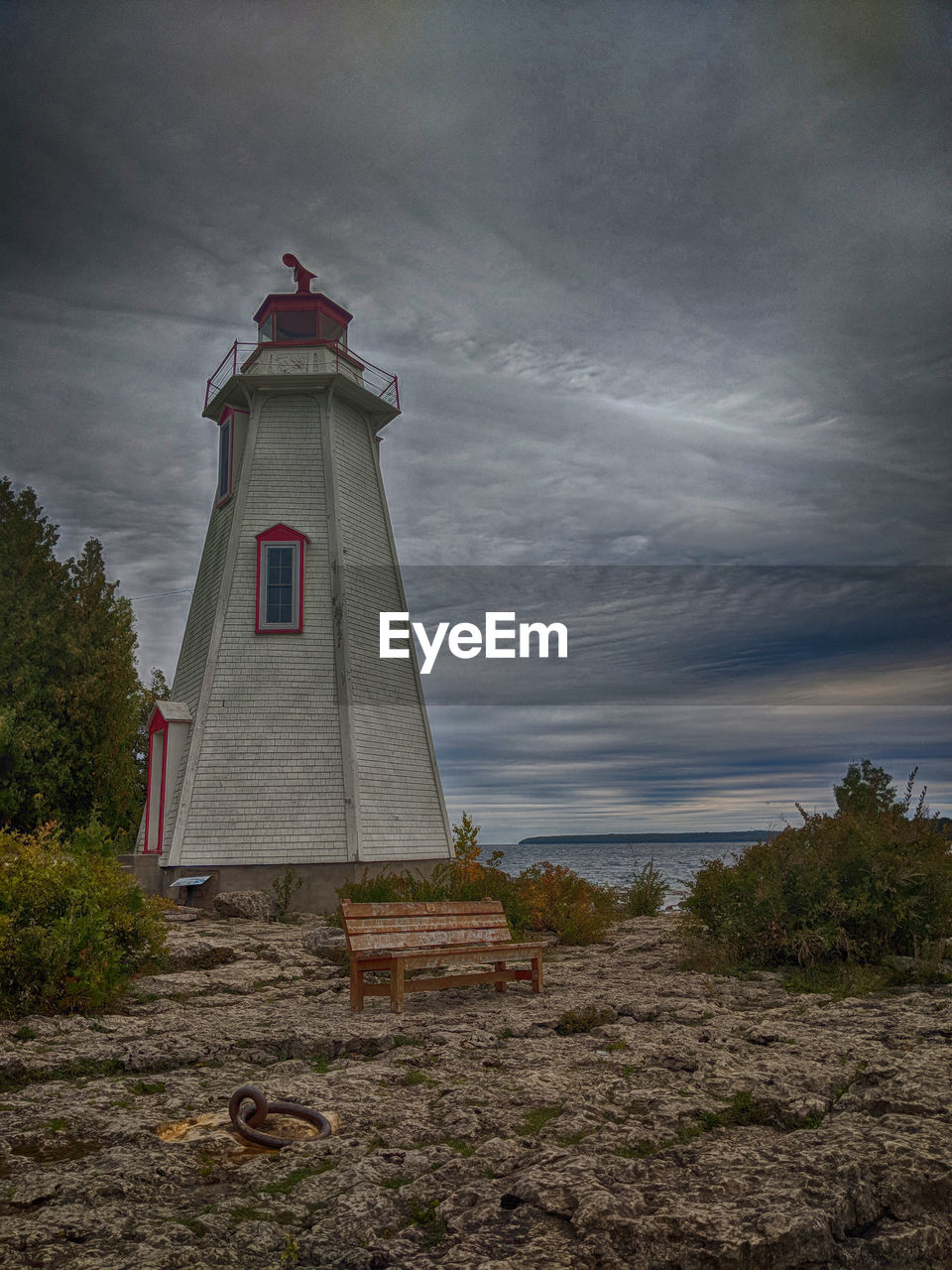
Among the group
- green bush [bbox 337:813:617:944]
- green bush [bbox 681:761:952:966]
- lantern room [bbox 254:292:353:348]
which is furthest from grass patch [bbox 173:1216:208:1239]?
lantern room [bbox 254:292:353:348]

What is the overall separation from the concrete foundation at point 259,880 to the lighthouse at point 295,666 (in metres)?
0.03

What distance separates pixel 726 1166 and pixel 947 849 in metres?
7.74

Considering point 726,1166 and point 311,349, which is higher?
point 311,349

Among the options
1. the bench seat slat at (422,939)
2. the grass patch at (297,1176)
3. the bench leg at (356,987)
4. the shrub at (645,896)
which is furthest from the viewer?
the shrub at (645,896)

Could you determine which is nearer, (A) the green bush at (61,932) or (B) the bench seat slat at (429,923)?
(A) the green bush at (61,932)

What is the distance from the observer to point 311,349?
20750mm

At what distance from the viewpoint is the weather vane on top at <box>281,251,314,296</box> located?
21484 mm

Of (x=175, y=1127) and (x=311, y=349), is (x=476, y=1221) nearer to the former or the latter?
(x=175, y=1127)

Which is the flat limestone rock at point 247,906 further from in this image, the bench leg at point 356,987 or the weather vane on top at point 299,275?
the weather vane on top at point 299,275

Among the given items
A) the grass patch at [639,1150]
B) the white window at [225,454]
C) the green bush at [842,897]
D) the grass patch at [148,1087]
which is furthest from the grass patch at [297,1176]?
the white window at [225,454]

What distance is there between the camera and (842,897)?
10.2m

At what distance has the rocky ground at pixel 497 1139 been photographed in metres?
3.58

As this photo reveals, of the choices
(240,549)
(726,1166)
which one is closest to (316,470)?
(240,549)

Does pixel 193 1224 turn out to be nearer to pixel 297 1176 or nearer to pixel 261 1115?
pixel 297 1176
